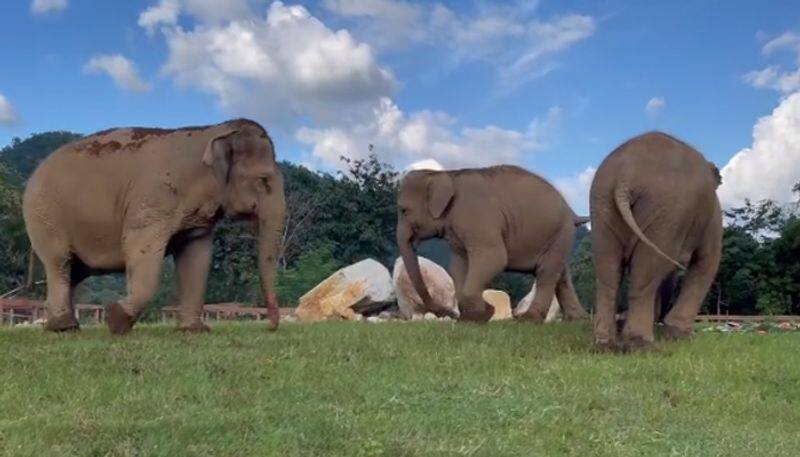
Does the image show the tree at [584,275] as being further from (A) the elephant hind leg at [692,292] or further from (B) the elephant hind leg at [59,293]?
(B) the elephant hind leg at [59,293]

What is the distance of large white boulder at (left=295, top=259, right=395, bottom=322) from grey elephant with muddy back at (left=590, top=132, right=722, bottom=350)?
11943mm

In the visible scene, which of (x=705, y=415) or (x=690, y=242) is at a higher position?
(x=690, y=242)

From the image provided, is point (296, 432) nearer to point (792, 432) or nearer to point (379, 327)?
point (792, 432)

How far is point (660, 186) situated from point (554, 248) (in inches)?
207

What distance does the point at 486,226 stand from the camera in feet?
44.6

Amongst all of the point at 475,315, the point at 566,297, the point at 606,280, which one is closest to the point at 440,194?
the point at 475,315

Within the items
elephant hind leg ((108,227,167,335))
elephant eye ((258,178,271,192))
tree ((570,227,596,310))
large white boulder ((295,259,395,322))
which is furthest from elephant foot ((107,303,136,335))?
tree ((570,227,596,310))

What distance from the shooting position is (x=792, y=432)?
630cm

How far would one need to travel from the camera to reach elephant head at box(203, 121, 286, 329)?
35.2 ft

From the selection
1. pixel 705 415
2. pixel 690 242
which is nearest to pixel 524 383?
pixel 705 415

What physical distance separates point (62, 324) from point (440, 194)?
5.75 metres

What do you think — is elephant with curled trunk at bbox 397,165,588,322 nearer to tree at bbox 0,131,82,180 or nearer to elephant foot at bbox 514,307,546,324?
elephant foot at bbox 514,307,546,324

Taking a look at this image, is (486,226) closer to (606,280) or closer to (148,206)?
(606,280)

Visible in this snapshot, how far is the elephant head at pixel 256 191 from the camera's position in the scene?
423 inches
